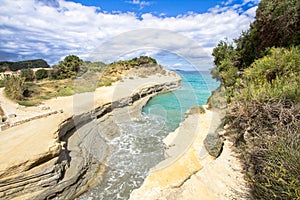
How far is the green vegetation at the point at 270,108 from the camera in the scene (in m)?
1.70

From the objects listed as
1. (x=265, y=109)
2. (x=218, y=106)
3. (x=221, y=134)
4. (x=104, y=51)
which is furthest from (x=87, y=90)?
(x=265, y=109)

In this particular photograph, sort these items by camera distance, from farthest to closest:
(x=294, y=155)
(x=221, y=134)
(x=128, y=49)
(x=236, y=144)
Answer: (x=128, y=49) → (x=221, y=134) → (x=236, y=144) → (x=294, y=155)

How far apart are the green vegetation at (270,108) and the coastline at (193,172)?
258mm

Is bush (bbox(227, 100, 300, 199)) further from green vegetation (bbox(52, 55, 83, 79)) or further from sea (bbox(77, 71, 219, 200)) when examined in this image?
green vegetation (bbox(52, 55, 83, 79))

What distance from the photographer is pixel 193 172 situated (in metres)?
4.41

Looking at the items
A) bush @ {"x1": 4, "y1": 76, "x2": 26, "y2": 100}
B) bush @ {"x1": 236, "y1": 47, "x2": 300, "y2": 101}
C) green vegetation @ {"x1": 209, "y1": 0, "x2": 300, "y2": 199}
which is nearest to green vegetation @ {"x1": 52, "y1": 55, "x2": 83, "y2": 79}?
bush @ {"x1": 4, "y1": 76, "x2": 26, "y2": 100}

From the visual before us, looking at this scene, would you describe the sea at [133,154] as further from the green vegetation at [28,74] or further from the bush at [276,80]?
the green vegetation at [28,74]

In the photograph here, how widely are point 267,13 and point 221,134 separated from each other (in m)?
5.38

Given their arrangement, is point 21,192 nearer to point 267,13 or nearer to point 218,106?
point 218,106

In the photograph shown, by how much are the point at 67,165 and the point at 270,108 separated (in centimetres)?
586

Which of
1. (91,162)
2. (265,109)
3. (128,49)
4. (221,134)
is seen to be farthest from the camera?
(128,49)

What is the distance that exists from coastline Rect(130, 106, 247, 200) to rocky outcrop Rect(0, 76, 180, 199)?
2352 millimetres

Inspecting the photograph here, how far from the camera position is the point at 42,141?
16.5 feet

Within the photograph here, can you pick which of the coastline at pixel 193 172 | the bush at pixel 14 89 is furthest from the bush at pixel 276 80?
the bush at pixel 14 89
